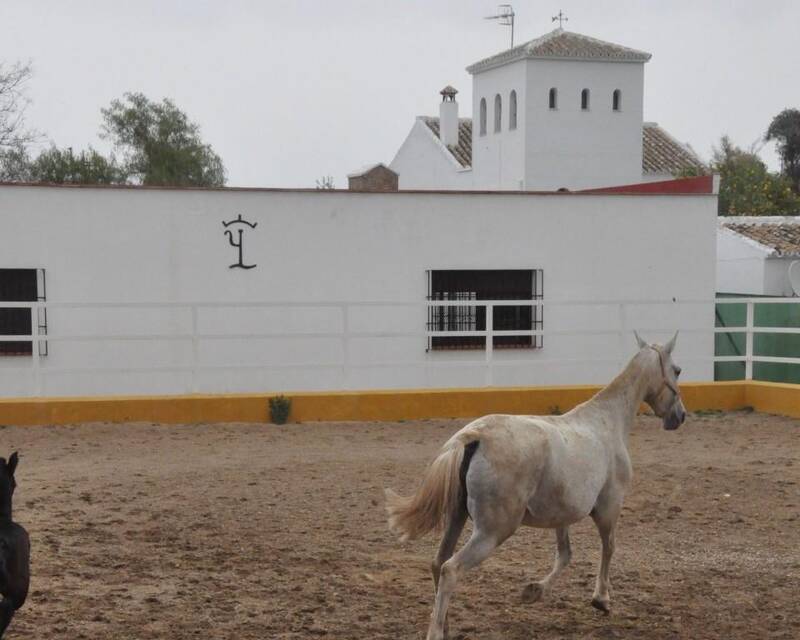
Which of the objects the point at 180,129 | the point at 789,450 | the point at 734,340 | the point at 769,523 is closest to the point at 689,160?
the point at 180,129

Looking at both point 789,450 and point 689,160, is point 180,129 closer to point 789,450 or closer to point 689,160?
point 689,160

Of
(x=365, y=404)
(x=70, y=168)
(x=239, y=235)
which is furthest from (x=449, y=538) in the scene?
(x=70, y=168)

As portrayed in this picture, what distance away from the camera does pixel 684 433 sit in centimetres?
1296

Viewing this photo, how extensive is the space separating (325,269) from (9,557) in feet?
45.0

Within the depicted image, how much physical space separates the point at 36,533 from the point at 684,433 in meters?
7.54

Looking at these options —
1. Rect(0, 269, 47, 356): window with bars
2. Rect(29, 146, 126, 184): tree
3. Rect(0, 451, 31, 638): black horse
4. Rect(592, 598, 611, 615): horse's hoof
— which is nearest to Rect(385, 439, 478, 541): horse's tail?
Rect(592, 598, 611, 615): horse's hoof

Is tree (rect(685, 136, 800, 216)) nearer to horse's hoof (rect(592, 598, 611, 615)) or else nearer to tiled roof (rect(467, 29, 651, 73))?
tiled roof (rect(467, 29, 651, 73))

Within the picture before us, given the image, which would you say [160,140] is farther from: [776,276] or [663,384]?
[663,384]

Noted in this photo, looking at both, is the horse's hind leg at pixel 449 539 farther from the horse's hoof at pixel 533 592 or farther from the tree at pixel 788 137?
the tree at pixel 788 137

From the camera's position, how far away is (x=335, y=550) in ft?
25.2

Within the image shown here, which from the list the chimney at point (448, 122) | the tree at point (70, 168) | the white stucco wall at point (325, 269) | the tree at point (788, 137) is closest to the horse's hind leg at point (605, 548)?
the white stucco wall at point (325, 269)

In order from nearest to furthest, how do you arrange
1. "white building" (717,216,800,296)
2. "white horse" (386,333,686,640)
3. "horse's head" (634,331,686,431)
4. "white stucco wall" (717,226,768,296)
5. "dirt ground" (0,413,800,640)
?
"white horse" (386,333,686,640), "dirt ground" (0,413,800,640), "horse's head" (634,331,686,431), "white building" (717,216,800,296), "white stucco wall" (717,226,768,296)

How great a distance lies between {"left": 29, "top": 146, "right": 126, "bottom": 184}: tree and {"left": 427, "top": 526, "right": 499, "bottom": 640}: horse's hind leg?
115ft

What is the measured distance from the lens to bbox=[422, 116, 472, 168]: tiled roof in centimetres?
4725
